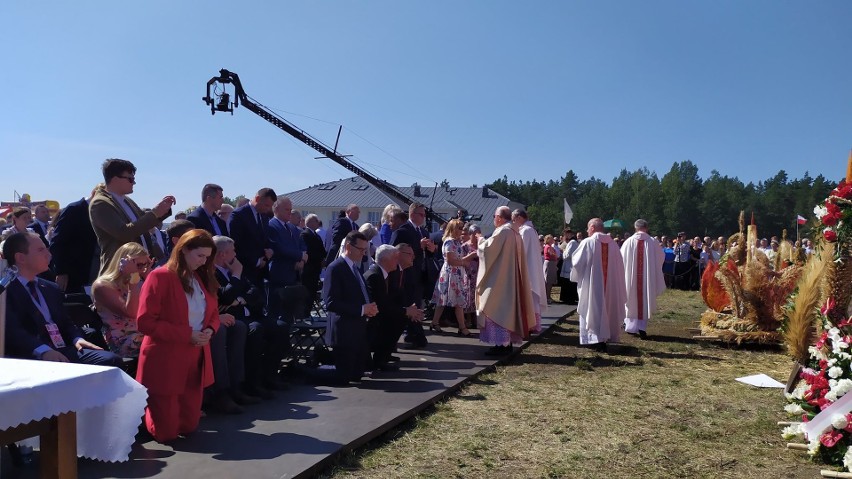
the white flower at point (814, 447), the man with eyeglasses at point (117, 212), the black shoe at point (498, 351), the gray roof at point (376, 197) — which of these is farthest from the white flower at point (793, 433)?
the gray roof at point (376, 197)

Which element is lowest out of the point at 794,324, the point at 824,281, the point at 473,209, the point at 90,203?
the point at 794,324

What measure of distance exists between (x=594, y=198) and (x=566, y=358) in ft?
314

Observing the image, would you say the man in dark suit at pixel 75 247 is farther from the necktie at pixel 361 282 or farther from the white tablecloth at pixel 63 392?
the white tablecloth at pixel 63 392

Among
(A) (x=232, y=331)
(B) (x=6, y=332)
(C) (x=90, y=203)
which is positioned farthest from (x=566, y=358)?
(B) (x=6, y=332)

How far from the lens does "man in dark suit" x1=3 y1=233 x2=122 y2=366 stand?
14.4 ft

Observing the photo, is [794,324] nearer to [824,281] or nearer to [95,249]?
[824,281]

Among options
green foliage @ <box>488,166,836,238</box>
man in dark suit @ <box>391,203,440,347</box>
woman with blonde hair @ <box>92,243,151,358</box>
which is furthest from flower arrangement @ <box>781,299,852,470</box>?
green foliage @ <box>488,166,836,238</box>

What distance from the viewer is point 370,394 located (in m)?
6.34

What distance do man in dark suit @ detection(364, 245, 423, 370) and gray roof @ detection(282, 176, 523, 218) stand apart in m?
54.3

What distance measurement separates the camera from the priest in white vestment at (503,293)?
8.72 m

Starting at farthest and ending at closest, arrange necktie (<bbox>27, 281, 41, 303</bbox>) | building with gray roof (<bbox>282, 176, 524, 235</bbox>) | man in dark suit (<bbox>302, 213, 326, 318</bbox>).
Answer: building with gray roof (<bbox>282, 176, 524, 235</bbox>)
man in dark suit (<bbox>302, 213, 326, 318</bbox>)
necktie (<bbox>27, 281, 41, 303</bbox>)

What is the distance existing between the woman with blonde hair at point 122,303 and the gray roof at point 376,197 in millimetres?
56398

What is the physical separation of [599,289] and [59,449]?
828cm

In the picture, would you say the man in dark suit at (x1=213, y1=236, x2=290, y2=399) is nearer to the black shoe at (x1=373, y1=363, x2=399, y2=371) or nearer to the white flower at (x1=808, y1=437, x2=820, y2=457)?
the black shoe at (x1=373, y1=363, x2=399, y2=371)
